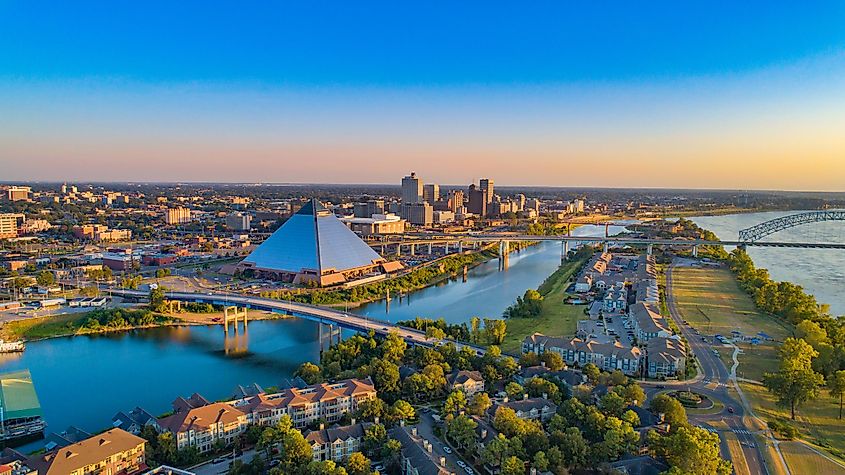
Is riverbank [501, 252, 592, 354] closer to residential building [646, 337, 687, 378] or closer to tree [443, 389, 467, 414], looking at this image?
residential building [646, 337, 687, 378]

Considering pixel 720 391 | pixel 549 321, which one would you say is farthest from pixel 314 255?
pixel 720 391

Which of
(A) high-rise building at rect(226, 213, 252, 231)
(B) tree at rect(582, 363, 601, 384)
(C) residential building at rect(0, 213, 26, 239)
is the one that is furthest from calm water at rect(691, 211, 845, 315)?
(C) residential building at rect(0, 213, 26, 239)

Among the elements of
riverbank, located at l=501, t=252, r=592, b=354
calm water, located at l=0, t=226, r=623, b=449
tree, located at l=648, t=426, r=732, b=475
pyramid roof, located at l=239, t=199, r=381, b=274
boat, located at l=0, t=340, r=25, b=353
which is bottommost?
calm water, located at l=0, t=226, r=623, b=449

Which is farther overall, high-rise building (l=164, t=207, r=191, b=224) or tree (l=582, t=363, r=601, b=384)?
high-rise building (l=164, t=207, r=191, b=224)

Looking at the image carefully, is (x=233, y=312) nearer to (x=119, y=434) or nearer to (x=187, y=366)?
(x=187, y=366)

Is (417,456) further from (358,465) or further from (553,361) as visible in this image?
(553,361)
